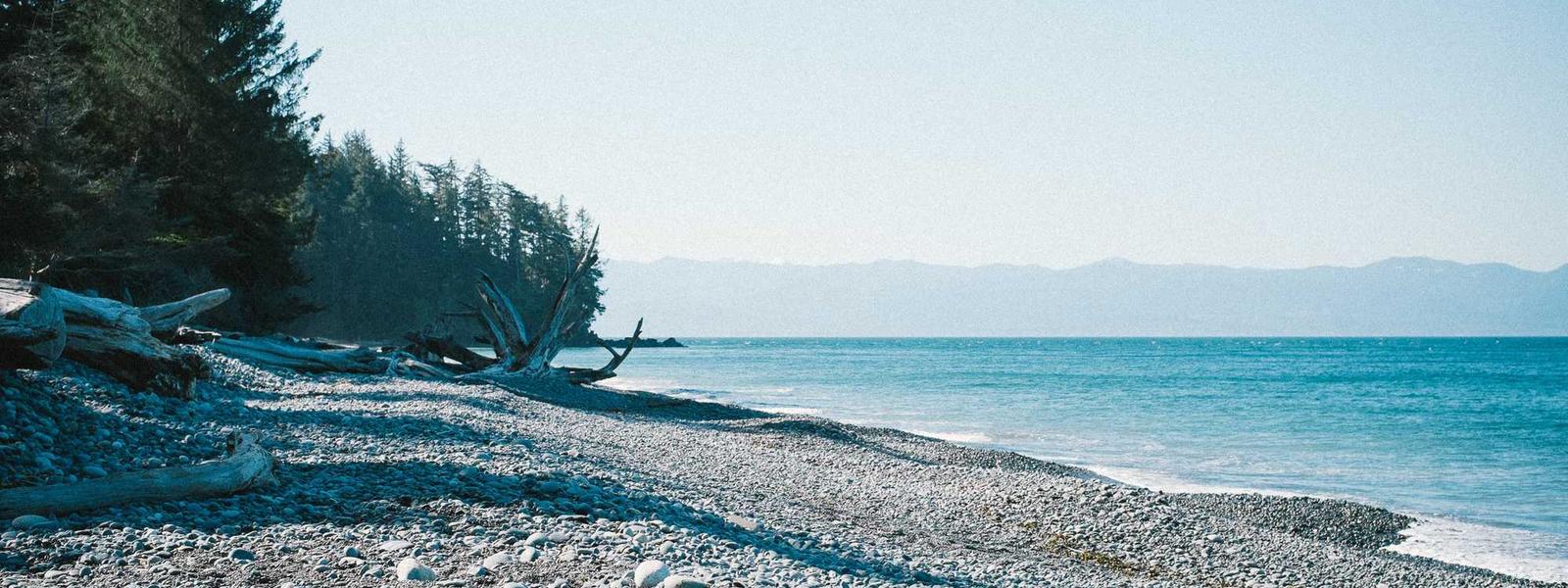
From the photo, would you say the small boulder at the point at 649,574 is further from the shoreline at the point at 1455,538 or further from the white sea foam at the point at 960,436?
the white sea foam at the point at 960,436

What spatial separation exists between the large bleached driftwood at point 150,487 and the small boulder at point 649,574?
10.0 feet

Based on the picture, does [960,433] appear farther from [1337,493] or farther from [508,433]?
[508,433]

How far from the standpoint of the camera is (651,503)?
7301mm

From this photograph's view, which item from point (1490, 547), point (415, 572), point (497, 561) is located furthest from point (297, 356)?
point (1490, 547)

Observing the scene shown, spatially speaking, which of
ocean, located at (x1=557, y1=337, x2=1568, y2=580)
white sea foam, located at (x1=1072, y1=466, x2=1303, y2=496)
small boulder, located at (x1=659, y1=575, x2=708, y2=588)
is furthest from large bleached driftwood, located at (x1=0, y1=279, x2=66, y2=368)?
ocean, located at (x1=557, y1=337, x2=1568, y2=580)

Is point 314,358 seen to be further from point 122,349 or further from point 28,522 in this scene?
point 28,522

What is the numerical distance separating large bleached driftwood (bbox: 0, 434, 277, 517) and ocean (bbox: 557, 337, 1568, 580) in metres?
12.5

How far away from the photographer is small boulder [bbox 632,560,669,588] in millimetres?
5008

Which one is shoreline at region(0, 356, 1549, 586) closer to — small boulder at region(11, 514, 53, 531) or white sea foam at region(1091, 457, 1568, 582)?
small boulder at region(11, 514, 53, 531)

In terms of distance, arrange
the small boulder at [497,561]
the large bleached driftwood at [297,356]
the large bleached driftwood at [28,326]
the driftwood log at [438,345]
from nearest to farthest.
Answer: the small boulder at [497,561] → the large bleached driftwood at [28,326] → the large bleached driftwood at [297,356] → the driftwood log at [438,345]

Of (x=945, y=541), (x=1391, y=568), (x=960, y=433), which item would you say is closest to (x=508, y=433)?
(x=945, y=541)

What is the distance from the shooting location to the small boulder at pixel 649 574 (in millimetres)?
5008

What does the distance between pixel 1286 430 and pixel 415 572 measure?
27.3 meters

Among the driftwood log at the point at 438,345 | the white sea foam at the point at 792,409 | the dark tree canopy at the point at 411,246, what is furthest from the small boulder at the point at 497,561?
the dark tree canopy at the point at 411,246
